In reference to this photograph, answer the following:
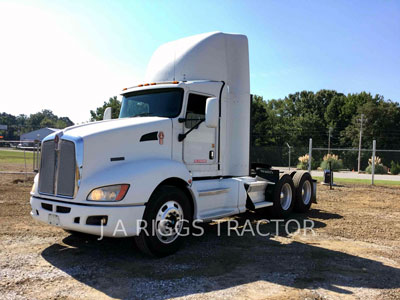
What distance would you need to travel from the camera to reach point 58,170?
5109mm

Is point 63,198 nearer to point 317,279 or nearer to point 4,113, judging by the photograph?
point 317,279

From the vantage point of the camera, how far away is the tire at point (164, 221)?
16.7ft

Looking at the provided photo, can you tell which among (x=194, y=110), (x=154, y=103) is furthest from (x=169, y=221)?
(x=154, y=103)

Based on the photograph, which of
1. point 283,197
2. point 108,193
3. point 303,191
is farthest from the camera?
point 303,191

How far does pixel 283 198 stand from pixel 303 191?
3.81ft

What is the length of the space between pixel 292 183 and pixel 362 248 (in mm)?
3198

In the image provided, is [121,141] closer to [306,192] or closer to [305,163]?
[306,192]

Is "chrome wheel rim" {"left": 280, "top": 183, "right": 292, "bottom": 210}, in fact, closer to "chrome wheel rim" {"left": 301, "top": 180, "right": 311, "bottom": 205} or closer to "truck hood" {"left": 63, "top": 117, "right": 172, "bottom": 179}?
"chrome wheel rim" {"left": 301, "top": 180, "right": 311, "bottom": 205}

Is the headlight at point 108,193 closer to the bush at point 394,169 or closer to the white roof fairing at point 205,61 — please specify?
the white roof fairing at point 205,61

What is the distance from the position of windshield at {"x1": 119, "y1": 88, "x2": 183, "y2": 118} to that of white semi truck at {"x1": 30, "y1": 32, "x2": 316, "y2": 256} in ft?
0.07

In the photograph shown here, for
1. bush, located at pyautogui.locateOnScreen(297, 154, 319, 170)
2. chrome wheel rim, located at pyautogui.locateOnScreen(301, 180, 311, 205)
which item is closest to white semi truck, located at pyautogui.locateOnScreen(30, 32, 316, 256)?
chrome wheel rim, located at pyautogui.locateOnScreen(301, 180, 311, 205)

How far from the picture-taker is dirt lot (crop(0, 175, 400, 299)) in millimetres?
4062

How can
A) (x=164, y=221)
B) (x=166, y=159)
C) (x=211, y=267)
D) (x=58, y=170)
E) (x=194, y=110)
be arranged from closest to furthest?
(x=211, y=267) < (x=58, y=170) < (x=164, y=221) < (x=166, y=159) < (x=194, y=110)

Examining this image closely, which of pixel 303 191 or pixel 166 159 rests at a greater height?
pixel 166 159
